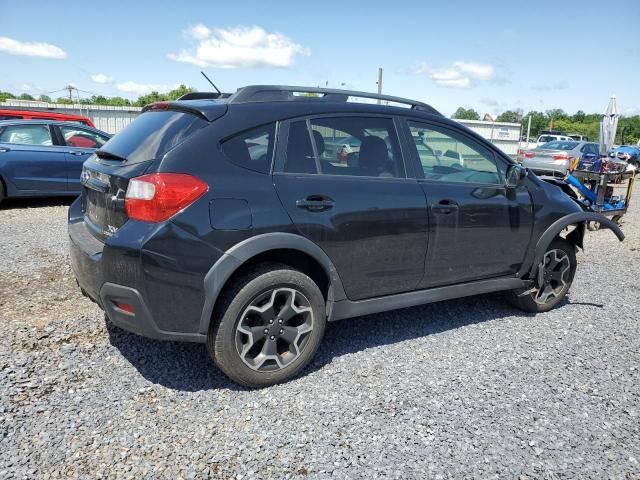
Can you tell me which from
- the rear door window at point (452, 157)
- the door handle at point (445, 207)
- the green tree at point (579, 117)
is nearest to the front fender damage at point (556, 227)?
the rear door window at point (452, 157)

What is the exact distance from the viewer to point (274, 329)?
124 inches

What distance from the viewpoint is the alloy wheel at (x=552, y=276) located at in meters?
4.56

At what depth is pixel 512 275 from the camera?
433 cm

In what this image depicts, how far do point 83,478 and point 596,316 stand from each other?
173 inches

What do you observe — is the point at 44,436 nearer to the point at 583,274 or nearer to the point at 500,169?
the point at 500,169

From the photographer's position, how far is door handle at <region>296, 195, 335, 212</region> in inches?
123

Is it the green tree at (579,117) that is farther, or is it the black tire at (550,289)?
the green tree at (579,117)

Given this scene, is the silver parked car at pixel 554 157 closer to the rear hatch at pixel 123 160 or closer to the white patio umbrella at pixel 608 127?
the white patio umbrella at pixel 608 127

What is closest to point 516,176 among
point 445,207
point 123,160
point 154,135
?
point 445,207

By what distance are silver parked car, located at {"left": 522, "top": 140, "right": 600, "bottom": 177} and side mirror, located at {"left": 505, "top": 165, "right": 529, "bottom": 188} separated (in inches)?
531

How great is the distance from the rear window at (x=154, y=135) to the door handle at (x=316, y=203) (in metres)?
0.76

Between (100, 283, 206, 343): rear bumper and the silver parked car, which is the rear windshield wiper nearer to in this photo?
(100, 283, 206, 343): rear bumper

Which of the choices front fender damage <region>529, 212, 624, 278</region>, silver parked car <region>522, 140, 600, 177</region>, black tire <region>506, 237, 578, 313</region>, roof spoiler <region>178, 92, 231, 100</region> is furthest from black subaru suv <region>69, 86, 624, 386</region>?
silver parked car <region>522, 140, 600, 177</region>

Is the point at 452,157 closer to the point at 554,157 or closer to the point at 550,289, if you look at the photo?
the point at 550,289
